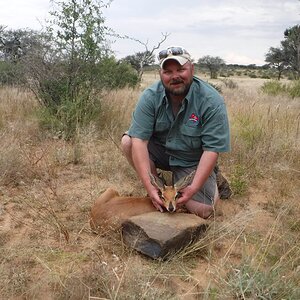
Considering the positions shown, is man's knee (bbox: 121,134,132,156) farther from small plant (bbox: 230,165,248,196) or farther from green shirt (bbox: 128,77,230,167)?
small plant (bbox: 230,165,248,196)

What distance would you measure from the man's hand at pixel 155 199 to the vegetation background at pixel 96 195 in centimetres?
36

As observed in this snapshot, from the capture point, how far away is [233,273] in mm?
2562

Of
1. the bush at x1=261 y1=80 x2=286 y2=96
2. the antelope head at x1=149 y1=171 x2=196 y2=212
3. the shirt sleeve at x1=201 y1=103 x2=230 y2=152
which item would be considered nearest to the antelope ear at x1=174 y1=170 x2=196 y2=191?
the antelope head at x1=149 y1=171 x2=196 y2=212

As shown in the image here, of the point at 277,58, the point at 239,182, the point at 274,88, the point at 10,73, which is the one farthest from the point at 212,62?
the point at 239,182

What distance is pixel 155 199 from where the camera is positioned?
3176 millimetres

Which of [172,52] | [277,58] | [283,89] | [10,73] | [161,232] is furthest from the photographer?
[277,58]

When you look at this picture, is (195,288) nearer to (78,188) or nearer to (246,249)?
(246,249)

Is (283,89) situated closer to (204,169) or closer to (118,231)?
(204,169)

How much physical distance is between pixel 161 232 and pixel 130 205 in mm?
459

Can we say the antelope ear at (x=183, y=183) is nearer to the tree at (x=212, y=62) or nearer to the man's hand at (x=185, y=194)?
the man's hand at (x=185, y=194)

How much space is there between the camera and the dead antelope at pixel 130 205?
313 cm

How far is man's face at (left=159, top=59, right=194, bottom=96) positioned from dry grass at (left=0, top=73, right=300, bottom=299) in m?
1.14

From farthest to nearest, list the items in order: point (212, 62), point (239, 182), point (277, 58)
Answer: point (212, 62) < point (277, 58) < point (239, 182)

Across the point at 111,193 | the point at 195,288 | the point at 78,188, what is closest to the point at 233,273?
the point at 195,288
